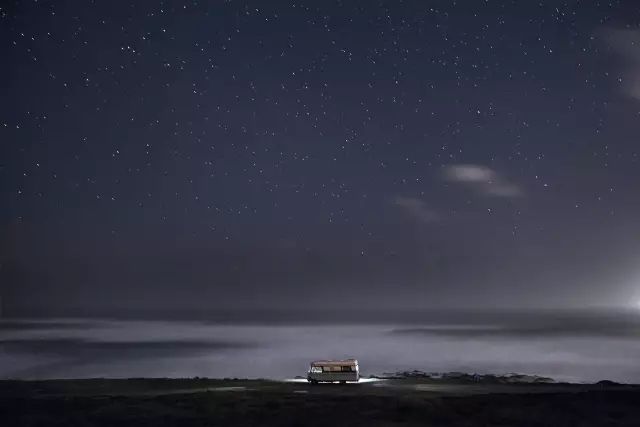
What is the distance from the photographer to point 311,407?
96.9ft

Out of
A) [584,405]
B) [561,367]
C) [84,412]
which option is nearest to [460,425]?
[584,405]

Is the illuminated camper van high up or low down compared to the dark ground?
up

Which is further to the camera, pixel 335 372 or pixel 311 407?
pixel 335 372

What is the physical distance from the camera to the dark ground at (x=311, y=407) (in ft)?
89.1

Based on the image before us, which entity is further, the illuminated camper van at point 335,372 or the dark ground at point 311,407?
the illuminated camper van at point 335,372

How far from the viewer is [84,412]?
94.3ft

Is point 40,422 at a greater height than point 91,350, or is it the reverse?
point 91,350

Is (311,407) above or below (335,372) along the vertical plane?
below

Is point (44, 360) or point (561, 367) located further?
point (44, 360)

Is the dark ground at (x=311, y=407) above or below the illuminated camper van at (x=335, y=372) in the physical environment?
below

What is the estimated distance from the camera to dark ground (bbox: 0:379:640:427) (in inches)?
1069

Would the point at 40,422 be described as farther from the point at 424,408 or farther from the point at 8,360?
the point at 8,360

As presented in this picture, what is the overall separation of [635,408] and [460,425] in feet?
28.9

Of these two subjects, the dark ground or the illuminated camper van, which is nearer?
the dark ground
